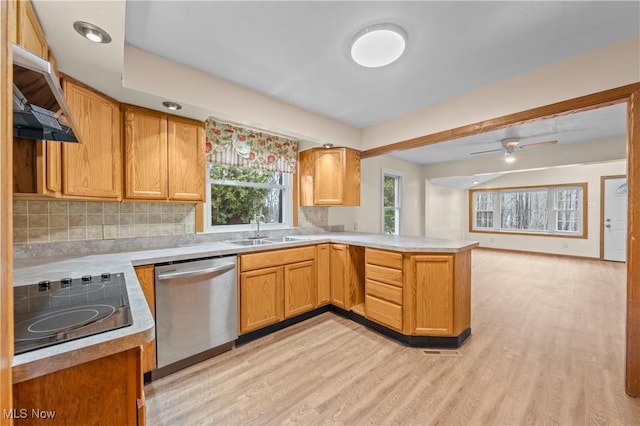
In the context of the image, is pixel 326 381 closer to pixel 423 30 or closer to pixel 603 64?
pixel 423 30

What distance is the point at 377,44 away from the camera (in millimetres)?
1762

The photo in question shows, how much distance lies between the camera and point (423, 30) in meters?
1.72

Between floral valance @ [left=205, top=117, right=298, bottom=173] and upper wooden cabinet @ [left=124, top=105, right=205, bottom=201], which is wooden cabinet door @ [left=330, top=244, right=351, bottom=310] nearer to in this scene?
floral valance @ [left=205, top=117, right=298, bottom=173]

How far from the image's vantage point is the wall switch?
7.03ft

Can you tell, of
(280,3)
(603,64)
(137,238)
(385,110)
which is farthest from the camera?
(385,110)

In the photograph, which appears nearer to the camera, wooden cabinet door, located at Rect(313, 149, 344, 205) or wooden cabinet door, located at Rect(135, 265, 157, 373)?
wooden cabinet door, located at Rect(135, 265, 157, 373)

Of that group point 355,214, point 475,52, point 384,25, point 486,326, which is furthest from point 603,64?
point 355,214

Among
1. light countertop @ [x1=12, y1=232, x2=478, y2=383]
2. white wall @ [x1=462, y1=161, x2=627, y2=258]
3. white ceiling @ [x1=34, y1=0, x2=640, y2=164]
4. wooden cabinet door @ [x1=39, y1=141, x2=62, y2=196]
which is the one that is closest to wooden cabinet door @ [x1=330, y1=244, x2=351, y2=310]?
light countertop @ [x1=12, y1=232, x2=478, y2=383]

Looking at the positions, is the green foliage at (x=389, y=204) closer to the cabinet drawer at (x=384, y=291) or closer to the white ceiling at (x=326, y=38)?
the cabinet drawer at (x=384, y=291)

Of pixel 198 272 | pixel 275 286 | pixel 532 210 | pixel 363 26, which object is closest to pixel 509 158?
pixel 532 210

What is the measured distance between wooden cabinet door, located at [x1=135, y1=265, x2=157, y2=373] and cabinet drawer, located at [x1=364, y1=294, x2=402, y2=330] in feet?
6.35

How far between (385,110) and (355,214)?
5.70 feet

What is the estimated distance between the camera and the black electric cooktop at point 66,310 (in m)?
0.77

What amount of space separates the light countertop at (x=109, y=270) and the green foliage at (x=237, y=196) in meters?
0.48
